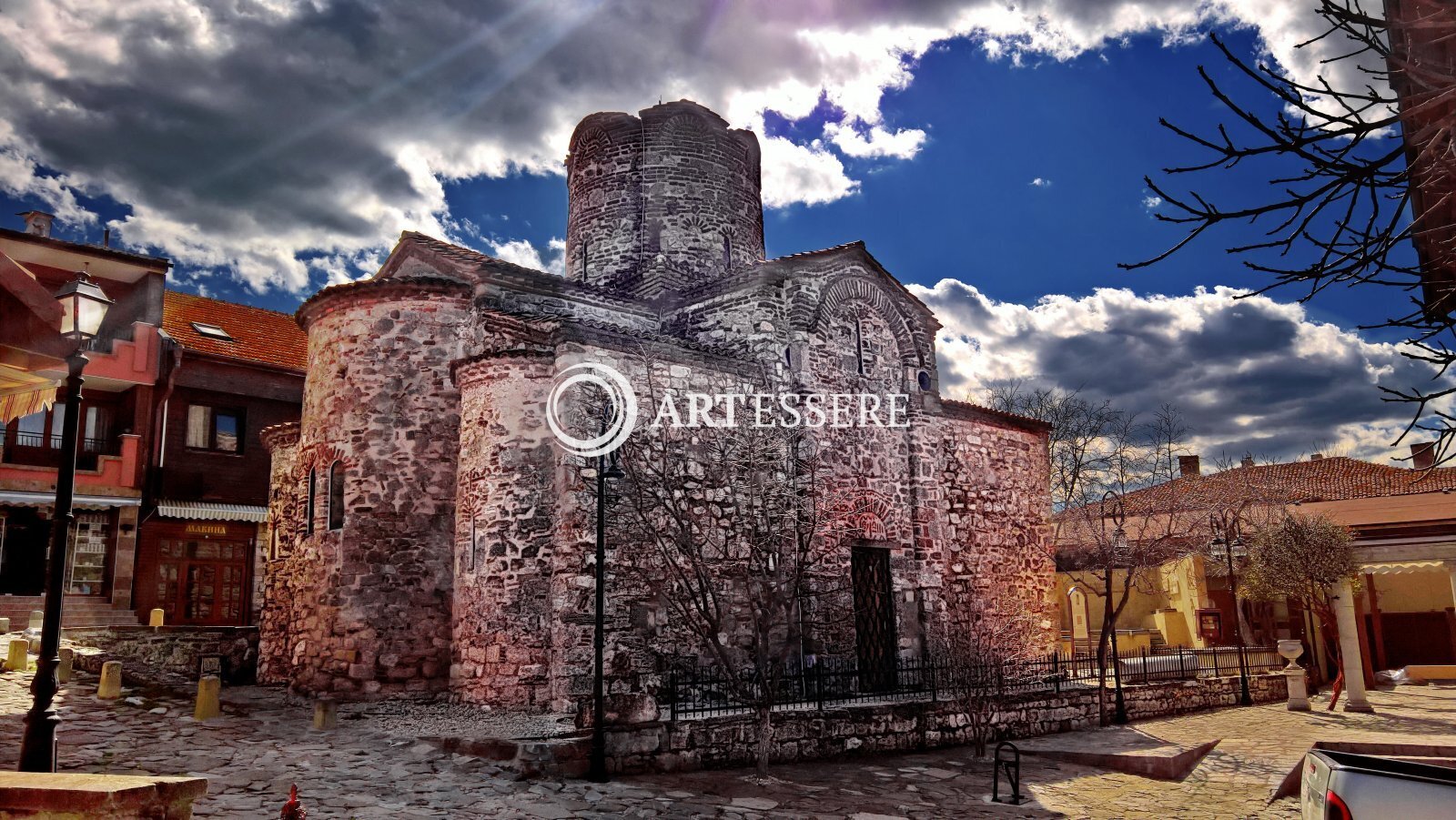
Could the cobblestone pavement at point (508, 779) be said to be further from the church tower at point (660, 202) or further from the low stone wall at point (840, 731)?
the church tower at point (660, 202)

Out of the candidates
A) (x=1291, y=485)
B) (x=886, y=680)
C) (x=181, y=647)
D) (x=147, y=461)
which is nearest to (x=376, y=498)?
(x=181, y=647)

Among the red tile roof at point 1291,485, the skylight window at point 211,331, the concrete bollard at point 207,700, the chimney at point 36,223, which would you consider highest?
the chimney at point 36,223

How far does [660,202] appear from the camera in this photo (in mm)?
17906

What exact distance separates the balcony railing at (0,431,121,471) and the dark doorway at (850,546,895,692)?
16475 millimetres

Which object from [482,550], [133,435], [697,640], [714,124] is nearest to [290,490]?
[482,550]

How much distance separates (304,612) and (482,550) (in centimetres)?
362

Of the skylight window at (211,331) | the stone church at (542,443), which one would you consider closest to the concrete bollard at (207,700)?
the stone church at (542,443)

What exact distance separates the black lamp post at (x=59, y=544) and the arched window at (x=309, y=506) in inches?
281

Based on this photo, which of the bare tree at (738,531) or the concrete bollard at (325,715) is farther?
the bare tree at (738,531)

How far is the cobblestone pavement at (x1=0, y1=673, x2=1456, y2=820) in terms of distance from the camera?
7578mm

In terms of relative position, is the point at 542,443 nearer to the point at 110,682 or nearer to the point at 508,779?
the point at 508,779

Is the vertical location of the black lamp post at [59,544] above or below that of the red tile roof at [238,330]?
below

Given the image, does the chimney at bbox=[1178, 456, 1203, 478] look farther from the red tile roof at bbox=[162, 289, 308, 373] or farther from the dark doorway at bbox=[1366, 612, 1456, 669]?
the red tile roof at bbox=[162, 289, 308, 373]

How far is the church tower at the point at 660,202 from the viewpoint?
57.8 ft
